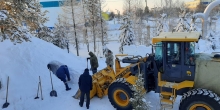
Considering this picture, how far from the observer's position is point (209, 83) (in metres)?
6.55

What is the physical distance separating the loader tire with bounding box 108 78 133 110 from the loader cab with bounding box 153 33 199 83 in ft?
4.31

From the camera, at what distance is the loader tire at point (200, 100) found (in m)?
5.98

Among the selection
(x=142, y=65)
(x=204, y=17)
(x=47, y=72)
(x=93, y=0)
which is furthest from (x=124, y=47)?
(x=142, y=65)

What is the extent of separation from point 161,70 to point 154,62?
36cm

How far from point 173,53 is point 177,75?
727 mm

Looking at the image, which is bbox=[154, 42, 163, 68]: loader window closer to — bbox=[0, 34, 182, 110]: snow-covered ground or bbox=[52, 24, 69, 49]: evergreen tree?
bbox=[0, 34, 182, 110]: snow-covered ground

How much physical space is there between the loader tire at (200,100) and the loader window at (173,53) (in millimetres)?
1104

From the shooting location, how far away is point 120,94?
7.73m

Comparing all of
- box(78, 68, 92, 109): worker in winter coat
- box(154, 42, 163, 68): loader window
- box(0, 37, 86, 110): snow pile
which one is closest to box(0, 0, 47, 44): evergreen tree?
box(0, 37, 86, 110): snow pile

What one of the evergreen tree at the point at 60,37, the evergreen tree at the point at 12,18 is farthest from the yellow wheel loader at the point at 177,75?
the evergreen tree at the point at 60,37

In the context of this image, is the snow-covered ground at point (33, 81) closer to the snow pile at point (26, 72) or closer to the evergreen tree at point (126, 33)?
the snow pile at point (26, 72)

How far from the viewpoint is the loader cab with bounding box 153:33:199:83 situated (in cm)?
664

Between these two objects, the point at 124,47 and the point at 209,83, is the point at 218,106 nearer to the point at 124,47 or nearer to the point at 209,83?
the point at 209,83

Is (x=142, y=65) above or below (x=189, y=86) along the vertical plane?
above
